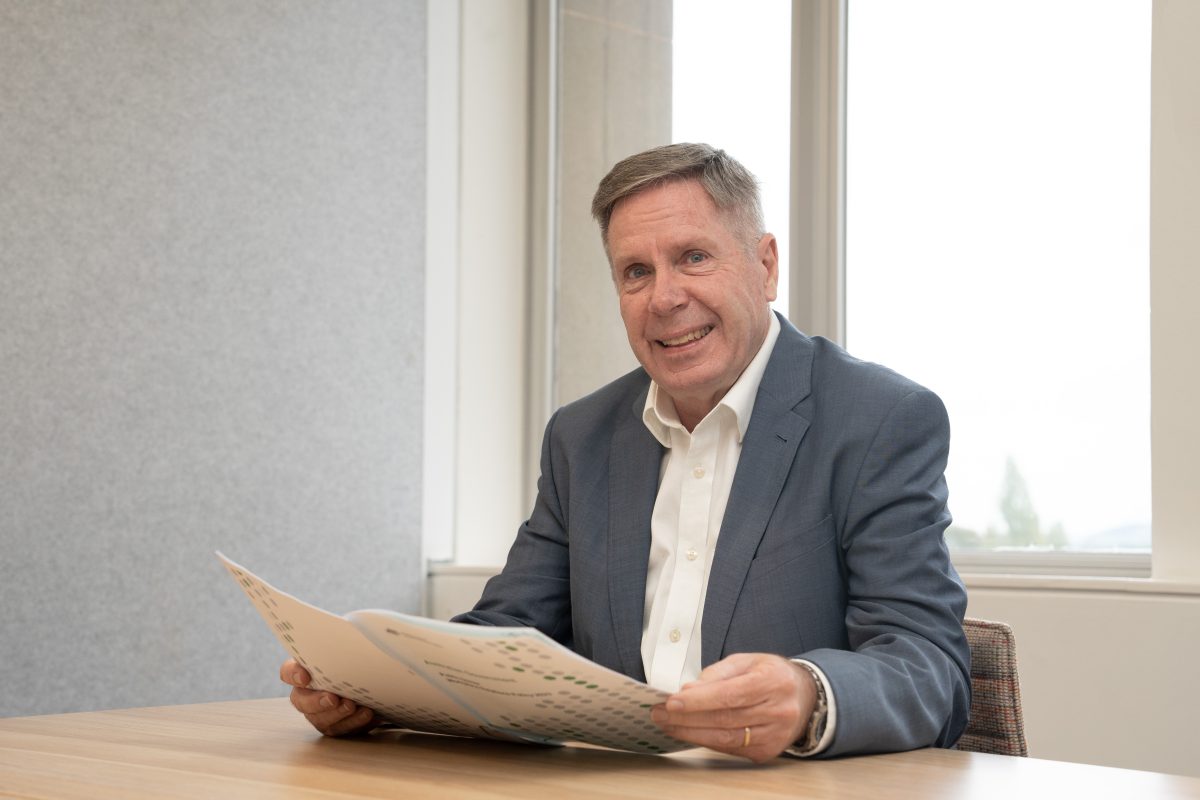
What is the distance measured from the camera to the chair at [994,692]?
1313 millimetres

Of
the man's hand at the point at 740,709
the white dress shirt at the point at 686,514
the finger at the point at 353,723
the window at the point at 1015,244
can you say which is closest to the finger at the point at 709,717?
the man's hand at the point at 740,709

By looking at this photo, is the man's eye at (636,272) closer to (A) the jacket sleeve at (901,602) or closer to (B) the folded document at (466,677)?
(A) the jacket sleeve at (901,602)

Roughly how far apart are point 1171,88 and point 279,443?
7.11 ft

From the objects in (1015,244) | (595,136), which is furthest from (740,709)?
(595,136)

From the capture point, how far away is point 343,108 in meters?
3.45

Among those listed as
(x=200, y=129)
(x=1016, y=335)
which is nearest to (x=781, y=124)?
(x=1016, y=335)

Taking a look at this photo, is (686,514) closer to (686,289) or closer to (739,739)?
(686,289)

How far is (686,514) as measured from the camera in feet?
5.10

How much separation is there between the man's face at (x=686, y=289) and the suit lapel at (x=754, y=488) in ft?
0.30

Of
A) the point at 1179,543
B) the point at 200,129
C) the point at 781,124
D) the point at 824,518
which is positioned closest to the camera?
the point at 824,518

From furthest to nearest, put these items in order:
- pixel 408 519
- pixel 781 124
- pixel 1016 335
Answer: pixel 408 519 < pixel 781 124 < pixel 1016 335

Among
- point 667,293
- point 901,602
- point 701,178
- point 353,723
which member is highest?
point 701,178

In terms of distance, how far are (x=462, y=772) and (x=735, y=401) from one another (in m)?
0.71

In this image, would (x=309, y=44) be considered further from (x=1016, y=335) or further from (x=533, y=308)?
(x=1016, y=335)
